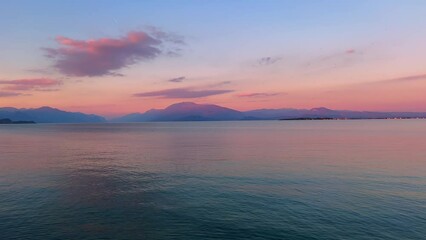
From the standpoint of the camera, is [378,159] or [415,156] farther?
[415,156]

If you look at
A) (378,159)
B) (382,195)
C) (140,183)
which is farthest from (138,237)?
(378,159)

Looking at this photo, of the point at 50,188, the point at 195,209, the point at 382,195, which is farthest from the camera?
the point at 50,188

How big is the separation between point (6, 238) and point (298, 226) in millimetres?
24778

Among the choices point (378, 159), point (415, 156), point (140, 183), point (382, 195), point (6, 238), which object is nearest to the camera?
point (6, 238)

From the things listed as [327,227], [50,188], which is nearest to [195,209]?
[327,227]

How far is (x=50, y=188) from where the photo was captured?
42.1 meters

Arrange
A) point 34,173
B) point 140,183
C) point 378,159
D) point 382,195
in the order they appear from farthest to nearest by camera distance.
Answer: point 378,159, point 34,173, point 140,183, point 382,195

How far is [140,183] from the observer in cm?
4509

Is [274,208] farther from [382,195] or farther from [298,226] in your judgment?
[382,195]

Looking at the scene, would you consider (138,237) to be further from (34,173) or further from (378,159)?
(378,159)

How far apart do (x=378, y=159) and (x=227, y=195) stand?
45.9 meters

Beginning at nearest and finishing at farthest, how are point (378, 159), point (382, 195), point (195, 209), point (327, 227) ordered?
point (327, 227)
point (195, 209)
point (382, 195)
point (378, 159)

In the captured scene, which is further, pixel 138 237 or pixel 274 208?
pixel 274 208

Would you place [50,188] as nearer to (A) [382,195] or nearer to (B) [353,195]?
(B) [353,195]
